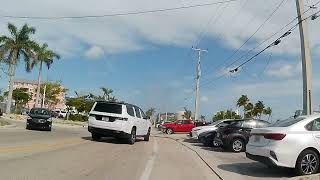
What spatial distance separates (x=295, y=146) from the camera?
1212cm

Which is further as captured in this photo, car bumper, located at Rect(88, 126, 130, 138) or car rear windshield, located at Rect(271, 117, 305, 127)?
car bumper, located at Rect(88, 126, 130, 138)

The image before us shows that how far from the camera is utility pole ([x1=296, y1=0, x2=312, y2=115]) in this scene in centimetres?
2217

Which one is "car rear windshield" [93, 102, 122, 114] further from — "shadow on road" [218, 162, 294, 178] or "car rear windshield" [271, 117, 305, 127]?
"car rear windshield" [271, 117, 305, 127]

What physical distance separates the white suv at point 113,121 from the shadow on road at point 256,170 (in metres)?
8.29

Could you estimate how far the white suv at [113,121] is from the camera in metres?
23.1

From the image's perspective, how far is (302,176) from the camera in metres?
11.9

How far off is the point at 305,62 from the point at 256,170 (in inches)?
400

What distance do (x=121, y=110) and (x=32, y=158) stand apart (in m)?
10.3

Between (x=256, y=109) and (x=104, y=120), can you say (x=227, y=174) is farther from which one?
(x=256, y=109)

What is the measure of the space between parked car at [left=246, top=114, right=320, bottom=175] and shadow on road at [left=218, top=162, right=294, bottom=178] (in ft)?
1.77

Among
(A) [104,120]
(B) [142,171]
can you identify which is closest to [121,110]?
(A) [104,120]

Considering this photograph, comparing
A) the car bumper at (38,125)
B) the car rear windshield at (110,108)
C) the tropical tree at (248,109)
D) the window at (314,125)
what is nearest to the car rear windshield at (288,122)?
the window at (314,125)

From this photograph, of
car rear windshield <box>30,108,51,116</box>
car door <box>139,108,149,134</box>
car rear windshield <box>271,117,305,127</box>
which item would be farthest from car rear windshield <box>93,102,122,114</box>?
car rear windshield <box>271,117,305,127</box>

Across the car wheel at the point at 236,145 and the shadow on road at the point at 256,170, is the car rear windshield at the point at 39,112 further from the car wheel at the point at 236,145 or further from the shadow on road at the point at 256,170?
the shadow on road at the point at 256,170
